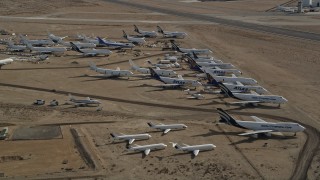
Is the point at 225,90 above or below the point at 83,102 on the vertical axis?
above

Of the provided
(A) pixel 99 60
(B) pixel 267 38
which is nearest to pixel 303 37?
(B) pixel 267 38

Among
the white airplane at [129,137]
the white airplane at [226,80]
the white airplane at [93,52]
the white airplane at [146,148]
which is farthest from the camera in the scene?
the white airplane at [93,52]

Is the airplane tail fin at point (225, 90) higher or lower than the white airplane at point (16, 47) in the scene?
lower

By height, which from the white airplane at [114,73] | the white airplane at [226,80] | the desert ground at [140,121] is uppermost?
the white airplane at [114,73]

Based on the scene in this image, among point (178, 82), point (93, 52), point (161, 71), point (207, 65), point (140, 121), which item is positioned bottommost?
point (140, 121)

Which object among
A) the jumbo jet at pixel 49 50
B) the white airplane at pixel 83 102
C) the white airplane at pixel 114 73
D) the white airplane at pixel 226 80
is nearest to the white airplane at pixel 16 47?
the jumbo jet at pixel 49 50

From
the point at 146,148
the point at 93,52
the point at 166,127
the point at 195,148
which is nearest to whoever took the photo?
the point at 146,148

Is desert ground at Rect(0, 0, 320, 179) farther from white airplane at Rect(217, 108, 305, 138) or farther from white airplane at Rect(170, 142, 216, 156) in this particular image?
white airplane at Rect(217, 108, 305, 138)

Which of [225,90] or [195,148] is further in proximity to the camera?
[225,90]

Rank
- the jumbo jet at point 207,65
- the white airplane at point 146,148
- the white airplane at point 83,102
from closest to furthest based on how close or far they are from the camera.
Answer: the white airplane at point 146,148
the white airplane at point 83,102
the jumbo jet at point 207,65

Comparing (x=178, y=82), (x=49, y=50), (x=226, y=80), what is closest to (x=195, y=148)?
(x=178, y=82)

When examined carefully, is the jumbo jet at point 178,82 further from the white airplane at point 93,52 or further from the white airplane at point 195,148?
the white airplane at point 195,148

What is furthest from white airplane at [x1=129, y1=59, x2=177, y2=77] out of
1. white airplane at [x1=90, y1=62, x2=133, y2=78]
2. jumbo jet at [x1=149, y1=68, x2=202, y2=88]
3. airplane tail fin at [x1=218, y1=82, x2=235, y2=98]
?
airplane tail fin at [x1=218, y1=82, x2=235, y2=98]

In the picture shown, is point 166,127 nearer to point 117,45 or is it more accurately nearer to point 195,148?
point 195,148
